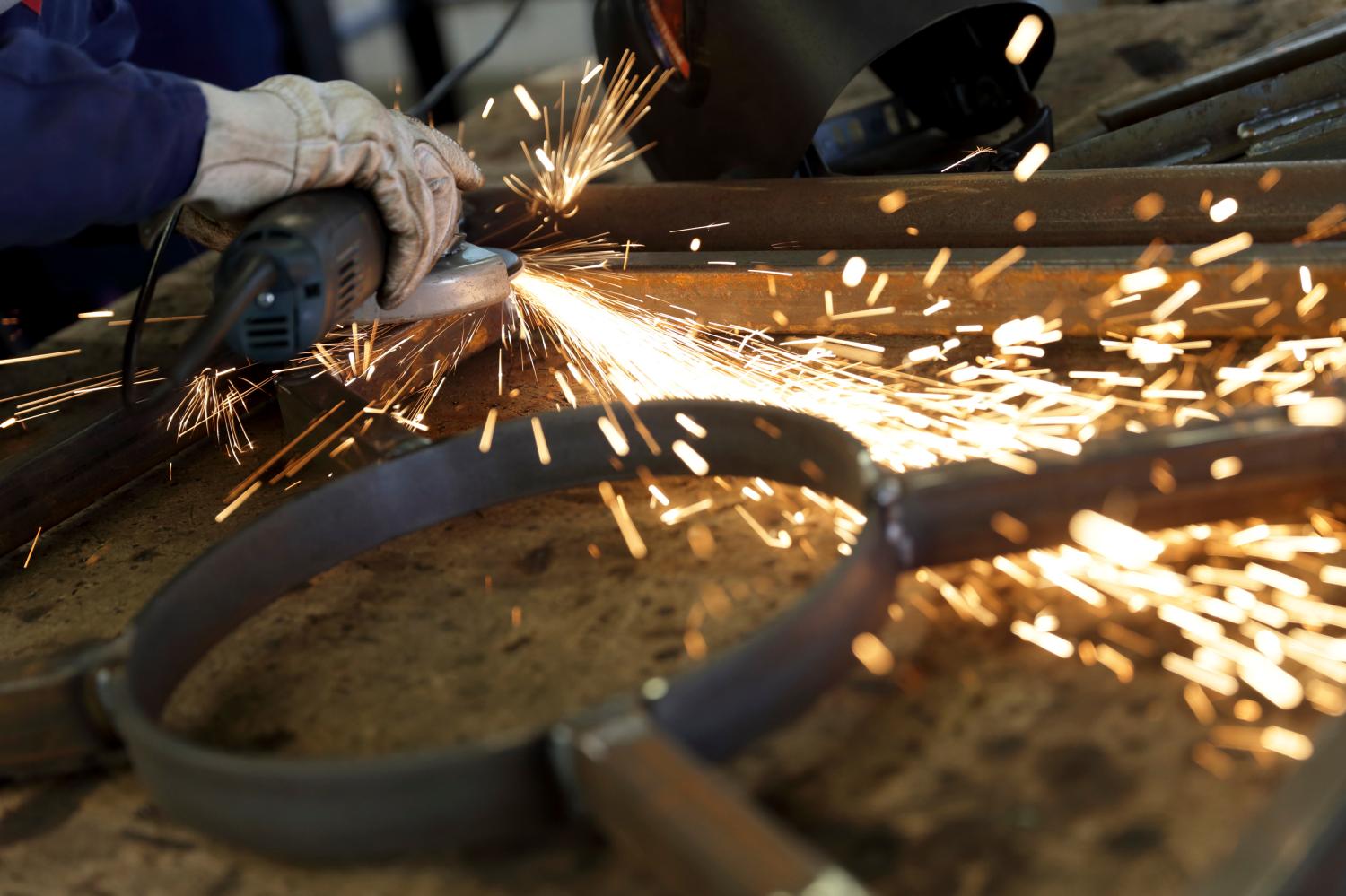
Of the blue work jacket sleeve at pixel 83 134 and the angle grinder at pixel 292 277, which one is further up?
the blue work jacket sleeve at pixel 83 134

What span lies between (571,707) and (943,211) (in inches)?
41.1

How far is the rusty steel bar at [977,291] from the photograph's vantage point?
147cm

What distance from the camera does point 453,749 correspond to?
0.89 metres

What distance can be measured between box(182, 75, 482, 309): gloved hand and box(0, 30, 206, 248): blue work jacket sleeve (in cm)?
4

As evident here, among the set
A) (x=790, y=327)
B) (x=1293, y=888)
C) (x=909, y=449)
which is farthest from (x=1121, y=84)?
(x=1293, y=888)

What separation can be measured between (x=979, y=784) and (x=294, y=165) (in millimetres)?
1090

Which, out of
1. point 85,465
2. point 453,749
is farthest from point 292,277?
point 453,749

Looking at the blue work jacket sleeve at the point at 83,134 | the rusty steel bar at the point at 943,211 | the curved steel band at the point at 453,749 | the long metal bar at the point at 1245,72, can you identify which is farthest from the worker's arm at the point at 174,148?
the long metal bar at the point at 1245,72

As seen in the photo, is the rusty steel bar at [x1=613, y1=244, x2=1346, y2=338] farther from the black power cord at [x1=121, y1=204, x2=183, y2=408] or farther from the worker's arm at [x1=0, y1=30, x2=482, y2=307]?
the black power cord at [x1=121, y1=204, x2=183, y2=408]

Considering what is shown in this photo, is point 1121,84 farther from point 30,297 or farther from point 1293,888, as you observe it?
point 30,297

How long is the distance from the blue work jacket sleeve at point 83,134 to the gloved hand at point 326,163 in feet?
0.12

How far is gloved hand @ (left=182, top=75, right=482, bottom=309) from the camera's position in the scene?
4.82 feet

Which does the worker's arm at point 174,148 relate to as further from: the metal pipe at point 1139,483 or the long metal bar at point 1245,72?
the long metal bar at point 1245,72

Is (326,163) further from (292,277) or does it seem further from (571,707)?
(571,707)
